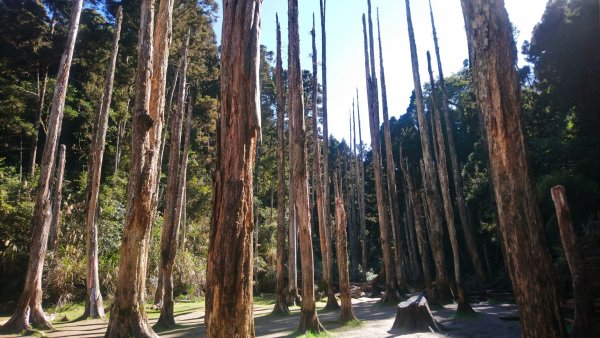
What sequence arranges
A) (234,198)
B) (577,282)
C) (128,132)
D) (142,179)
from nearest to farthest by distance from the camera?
(234,198)
(577,282)
(142,179)
(128,132)

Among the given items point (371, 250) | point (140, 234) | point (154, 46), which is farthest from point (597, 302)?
point (371, 250)

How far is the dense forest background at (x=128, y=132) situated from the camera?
14.5m

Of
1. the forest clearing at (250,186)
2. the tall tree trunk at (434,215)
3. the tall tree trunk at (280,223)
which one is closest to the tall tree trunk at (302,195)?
the forest clearing at (250,186)

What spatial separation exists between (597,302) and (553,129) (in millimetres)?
12428

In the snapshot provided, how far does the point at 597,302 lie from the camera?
8773 millimetres

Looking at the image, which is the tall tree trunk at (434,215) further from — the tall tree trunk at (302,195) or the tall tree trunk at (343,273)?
the tall tree trunk at (302,195)

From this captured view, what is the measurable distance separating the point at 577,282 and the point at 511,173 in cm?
394

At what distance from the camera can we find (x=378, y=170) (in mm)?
15133

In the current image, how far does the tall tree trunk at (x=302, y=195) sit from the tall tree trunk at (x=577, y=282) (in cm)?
469

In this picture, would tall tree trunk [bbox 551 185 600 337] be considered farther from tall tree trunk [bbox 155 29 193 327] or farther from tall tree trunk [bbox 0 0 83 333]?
tall tree trunk [bbox 0 0 83 333]

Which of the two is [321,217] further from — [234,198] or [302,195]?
[234,198]

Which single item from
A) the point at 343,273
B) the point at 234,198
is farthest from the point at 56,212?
the point at 234,198

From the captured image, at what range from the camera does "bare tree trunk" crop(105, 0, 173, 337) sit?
640cm

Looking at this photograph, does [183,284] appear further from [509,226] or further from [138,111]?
[509,226]
